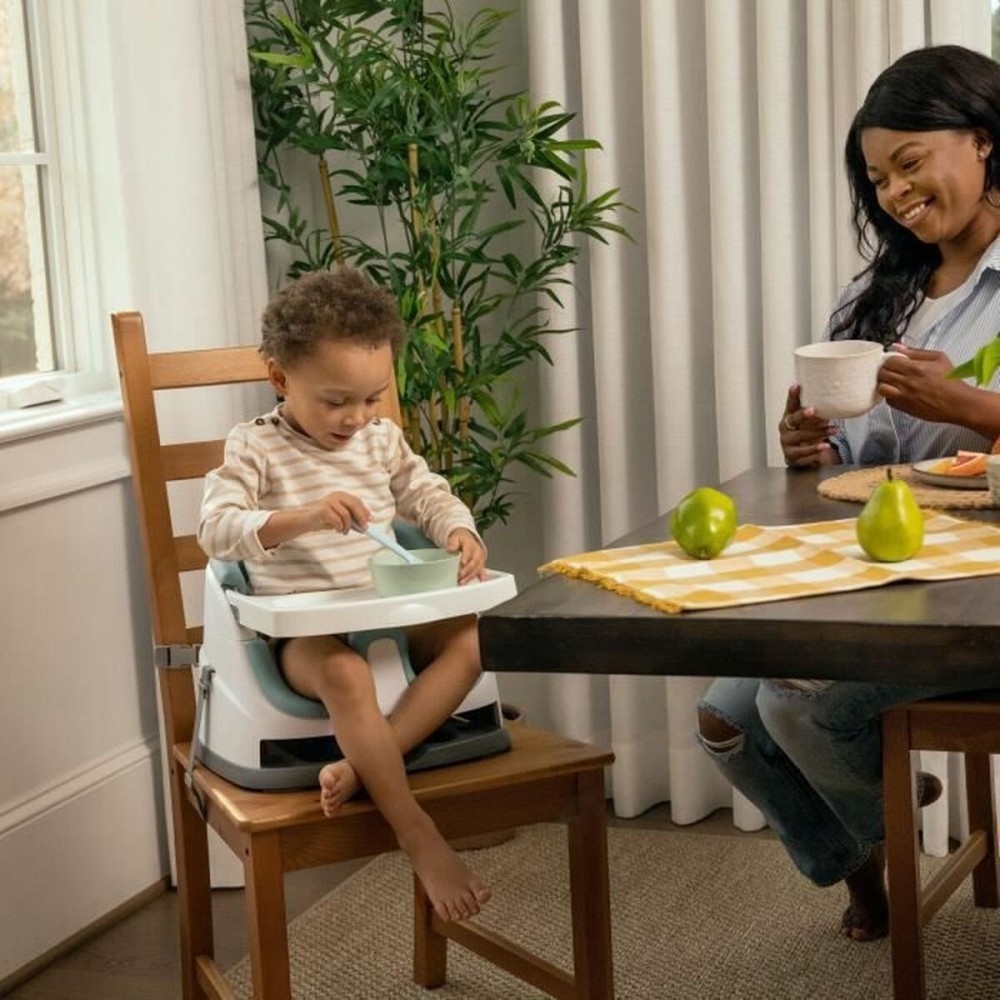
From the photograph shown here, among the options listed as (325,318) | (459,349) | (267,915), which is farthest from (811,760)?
(459,349)

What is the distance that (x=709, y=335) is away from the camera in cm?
310

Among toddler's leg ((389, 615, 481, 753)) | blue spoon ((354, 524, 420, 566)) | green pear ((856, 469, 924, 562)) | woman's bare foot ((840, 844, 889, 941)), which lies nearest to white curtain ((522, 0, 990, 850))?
woman's bare foot ((840, 844, 889, 941))

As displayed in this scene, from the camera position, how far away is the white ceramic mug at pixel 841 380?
1.92 metres

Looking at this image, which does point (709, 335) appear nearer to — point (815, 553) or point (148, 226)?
point (148, 226)

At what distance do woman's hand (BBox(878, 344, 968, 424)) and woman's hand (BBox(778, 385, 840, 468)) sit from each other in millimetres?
195

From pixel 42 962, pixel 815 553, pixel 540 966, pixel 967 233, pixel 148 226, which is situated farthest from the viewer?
pixel 148 226

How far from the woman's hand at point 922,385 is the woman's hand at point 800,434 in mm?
195

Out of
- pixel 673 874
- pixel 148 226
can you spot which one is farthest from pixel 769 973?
pixel 148 226

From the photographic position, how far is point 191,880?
2.21 m

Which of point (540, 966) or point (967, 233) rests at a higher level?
point (967, 233)

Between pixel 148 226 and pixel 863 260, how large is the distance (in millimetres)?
1207

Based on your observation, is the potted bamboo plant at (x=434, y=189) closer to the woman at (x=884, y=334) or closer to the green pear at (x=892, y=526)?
the woman at (x=884, y=334)

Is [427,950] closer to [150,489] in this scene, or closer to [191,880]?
[191,880]

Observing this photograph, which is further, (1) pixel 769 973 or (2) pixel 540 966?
(1) pixel 769 973
